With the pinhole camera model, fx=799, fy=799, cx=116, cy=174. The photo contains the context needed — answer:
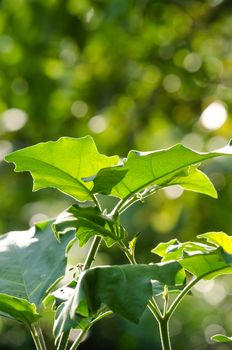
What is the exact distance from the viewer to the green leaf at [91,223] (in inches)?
30.1

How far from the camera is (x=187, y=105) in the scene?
3.75 m

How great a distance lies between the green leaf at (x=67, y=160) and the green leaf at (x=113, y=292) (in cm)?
13

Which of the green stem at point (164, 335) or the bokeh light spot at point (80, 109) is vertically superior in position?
the bokeh light spot at point (80, 109)

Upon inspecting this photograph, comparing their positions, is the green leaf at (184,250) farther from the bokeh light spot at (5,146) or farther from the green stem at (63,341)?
the bokeh light spot at (5,146)

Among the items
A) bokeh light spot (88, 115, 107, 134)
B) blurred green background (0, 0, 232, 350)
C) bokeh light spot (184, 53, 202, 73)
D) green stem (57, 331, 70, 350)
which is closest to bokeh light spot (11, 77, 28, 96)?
blurred green background (0, 0, 232, 350)

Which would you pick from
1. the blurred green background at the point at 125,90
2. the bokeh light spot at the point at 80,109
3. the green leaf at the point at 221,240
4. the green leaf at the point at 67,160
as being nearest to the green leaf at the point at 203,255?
the green leaf at the point at 221,240

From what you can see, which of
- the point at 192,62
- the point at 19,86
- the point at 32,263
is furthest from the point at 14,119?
the point at 32,263

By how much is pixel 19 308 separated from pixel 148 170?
0.20 meters

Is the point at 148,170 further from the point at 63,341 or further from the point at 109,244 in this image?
the point at 63,341

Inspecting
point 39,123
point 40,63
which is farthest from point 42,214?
point 40,63

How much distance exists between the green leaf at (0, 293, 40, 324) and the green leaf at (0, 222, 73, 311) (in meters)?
0.05

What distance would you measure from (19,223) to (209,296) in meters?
1.51

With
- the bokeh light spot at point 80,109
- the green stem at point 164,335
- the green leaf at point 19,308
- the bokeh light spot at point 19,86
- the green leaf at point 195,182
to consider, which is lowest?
the green stem at point 164,335

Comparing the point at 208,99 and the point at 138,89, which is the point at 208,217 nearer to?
the point at 208,99
